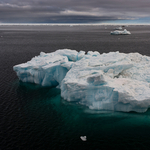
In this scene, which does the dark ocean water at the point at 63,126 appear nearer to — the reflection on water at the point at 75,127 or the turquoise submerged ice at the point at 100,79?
the reflection on water at the point at 75,127

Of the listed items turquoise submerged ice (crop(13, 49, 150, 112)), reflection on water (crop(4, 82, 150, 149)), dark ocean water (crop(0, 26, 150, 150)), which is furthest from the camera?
turquoise submerged ice (crop(13, 49, 150, 112))

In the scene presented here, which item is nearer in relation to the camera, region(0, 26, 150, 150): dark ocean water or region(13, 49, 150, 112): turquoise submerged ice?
region(0, 26, 150, 150): dark ocean water

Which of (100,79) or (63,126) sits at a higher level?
(100,79)

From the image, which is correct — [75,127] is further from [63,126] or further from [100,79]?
[100,79]

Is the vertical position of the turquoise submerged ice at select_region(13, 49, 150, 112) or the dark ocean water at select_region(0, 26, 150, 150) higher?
the turquoise submerged ice at select_region(13, 49, 150, 112)

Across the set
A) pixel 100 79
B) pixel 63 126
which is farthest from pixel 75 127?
pixel 100 79

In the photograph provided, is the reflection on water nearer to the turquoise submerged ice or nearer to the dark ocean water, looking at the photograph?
the dark ocean water

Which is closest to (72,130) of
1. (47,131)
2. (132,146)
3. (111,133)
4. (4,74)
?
A: (47,131)

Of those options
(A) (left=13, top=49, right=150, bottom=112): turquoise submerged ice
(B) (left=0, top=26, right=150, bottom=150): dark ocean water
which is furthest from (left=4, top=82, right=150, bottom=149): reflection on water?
(A) (left=13, top=49, right=150, bottom=112): turquoise submerged ice
